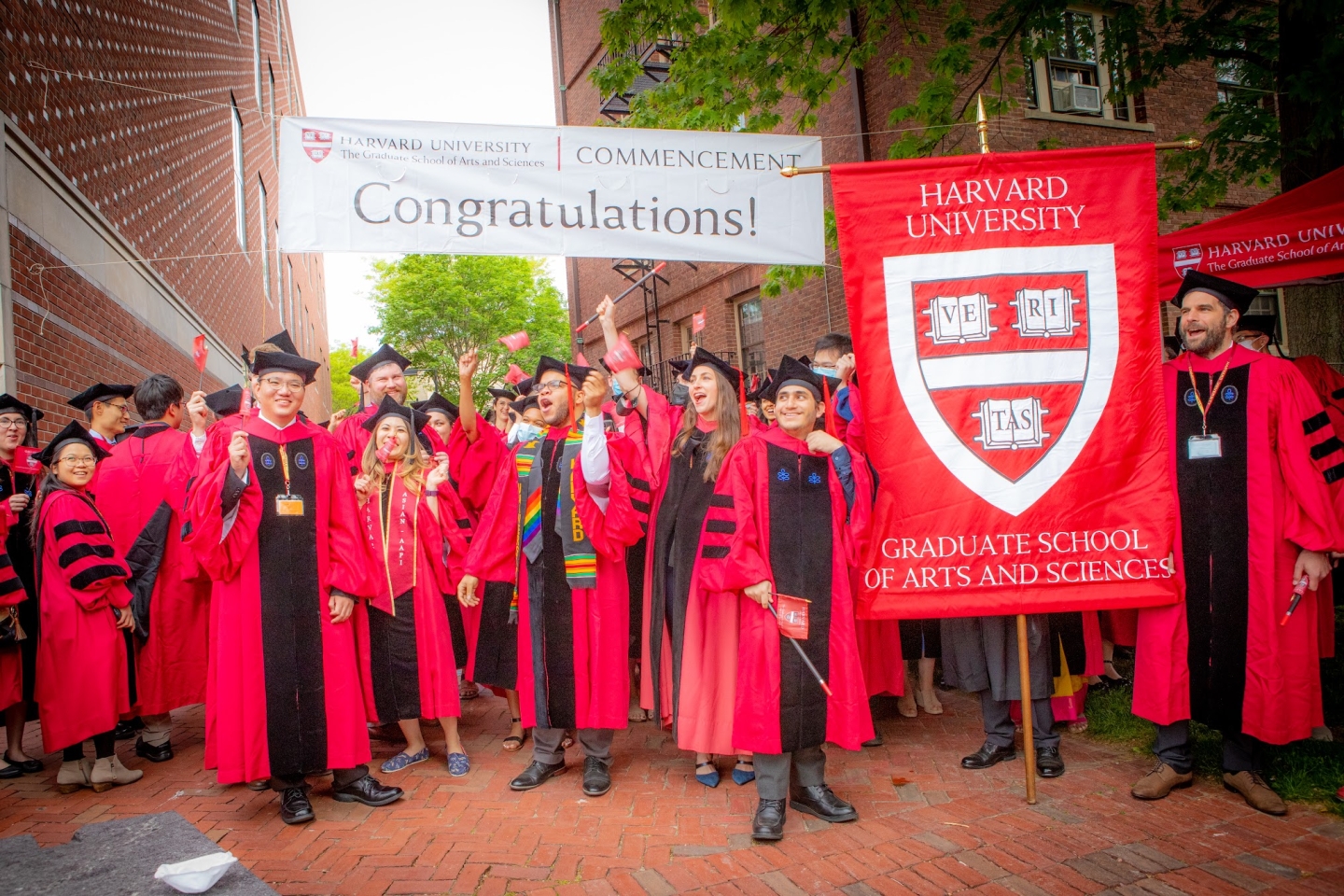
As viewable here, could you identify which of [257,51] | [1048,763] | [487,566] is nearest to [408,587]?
[487,566]

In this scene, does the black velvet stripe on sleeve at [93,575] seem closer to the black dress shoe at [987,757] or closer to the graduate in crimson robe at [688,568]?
the graduate in crimson robe at [688,568]

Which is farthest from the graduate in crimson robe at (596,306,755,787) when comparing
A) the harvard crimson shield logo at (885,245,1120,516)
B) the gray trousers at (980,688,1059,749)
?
the gray trousers at (980,688,1059,749)

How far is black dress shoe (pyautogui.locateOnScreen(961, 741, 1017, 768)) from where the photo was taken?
14.8 ft

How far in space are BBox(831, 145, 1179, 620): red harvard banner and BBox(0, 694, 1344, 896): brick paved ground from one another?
0.93 meters

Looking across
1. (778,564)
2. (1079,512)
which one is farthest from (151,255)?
(1079,512)

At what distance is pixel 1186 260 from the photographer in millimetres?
6062

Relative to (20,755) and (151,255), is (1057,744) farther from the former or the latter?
(151,255)

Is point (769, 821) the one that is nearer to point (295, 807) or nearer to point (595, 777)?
point (595, 777)

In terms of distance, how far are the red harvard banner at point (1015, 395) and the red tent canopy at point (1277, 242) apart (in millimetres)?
2102

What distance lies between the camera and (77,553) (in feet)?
15.4

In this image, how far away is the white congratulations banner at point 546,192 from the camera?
192 inches

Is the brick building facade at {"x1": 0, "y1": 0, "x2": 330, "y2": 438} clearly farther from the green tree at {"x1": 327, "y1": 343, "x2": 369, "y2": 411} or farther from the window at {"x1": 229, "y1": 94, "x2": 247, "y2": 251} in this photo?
the green tree at {"x1": 327, "y1": 343, "x2": 369, "y2": 411}

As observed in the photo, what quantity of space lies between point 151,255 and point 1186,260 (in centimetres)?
1020

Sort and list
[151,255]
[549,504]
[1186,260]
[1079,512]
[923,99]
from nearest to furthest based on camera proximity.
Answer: [1079,512], [549,504], [1186,260], [923,99], [151,255]
